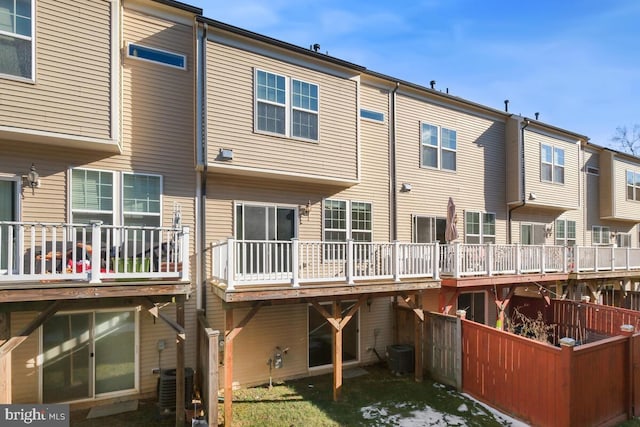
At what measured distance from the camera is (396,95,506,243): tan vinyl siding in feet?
37.3

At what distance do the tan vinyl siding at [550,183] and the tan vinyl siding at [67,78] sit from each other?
13514mm

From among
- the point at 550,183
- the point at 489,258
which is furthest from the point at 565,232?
the point at 489,258

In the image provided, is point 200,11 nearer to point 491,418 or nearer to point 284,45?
point 284,45

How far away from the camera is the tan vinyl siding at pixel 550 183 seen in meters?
13.3

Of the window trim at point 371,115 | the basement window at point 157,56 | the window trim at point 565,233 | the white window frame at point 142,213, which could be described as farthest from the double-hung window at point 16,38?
the window trim at point 565,233

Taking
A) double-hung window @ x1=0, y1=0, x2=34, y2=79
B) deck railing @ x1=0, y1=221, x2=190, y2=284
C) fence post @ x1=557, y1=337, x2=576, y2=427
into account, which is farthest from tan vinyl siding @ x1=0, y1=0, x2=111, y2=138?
fence post @ x1=557, y1=337, x2=576, y2=427

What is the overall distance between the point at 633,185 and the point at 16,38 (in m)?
23.6

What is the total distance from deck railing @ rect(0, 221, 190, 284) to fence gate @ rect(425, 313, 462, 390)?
6370 mm

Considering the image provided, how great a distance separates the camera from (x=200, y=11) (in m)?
8.29

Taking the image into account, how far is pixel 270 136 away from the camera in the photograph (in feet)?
27.9

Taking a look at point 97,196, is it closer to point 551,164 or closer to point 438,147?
point 438,147

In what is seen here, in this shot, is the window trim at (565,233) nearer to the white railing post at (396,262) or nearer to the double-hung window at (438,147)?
the double-hung window at (438,147)

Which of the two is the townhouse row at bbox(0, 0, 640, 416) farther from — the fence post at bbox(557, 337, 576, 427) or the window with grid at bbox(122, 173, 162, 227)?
the fence post at bbox(557, 337, 576, 427)

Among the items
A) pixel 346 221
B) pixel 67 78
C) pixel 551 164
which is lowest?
pixel 346 221
